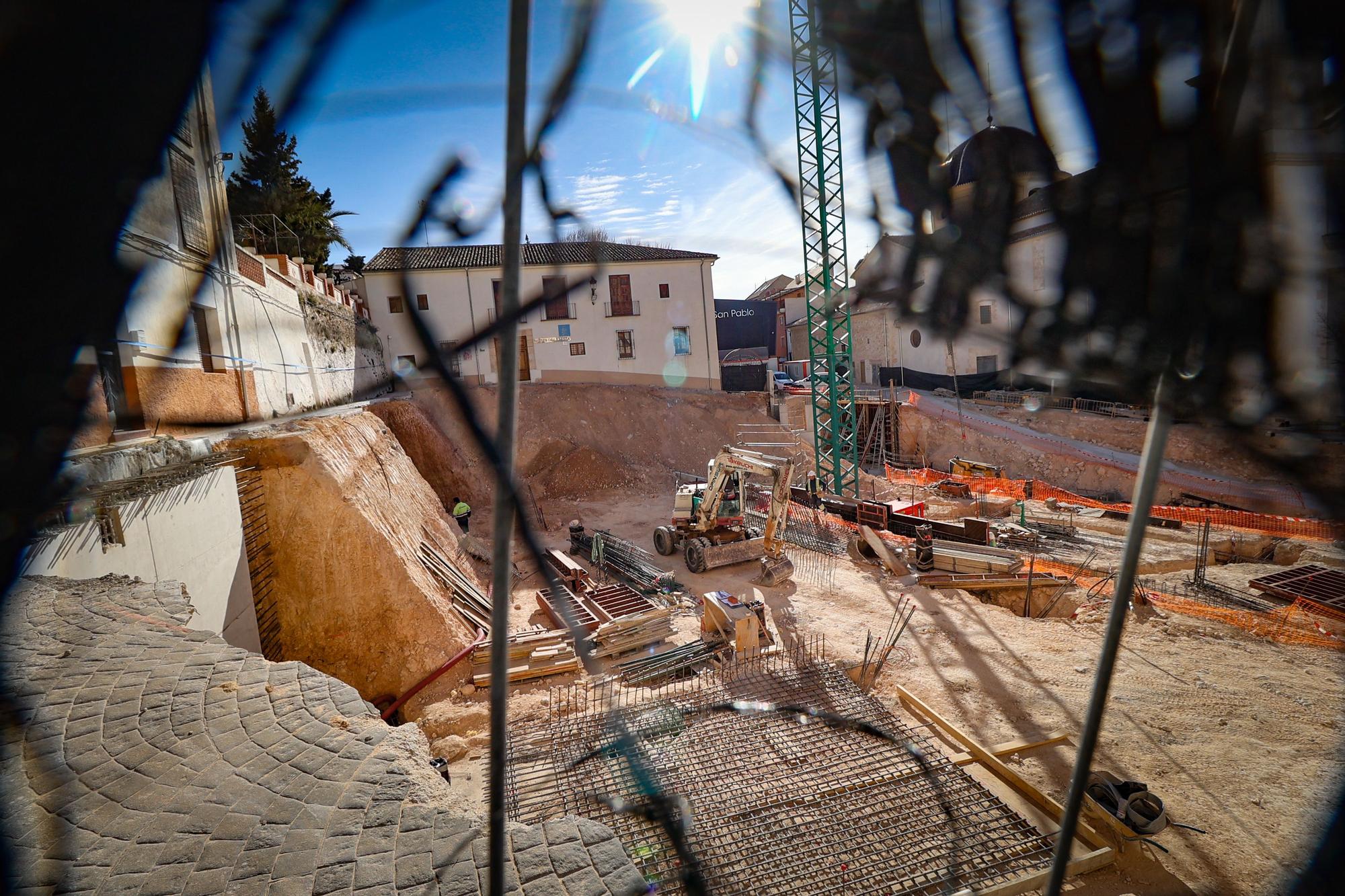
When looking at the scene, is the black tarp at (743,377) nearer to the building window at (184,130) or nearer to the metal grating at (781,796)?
the metal grating at (781,796)

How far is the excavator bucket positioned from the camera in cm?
1284

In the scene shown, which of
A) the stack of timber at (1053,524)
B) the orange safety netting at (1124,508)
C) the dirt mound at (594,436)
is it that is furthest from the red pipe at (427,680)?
the stack of timber at (1053,524)

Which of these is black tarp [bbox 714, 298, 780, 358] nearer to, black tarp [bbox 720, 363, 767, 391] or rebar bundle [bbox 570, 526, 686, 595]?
black tarp [bbox 720, 363, 767, 391]

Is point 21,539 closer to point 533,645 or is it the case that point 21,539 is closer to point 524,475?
point 533,645

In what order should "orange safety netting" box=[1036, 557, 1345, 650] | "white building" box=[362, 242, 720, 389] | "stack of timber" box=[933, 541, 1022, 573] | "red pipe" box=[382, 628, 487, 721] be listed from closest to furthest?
1. "red pipe" box=[382, 628, 487, 721]
2. "orange safety netting" box=[1036, 557, 1345, 650]
3. "stack of timber" box=[933, 541, 1022, 573]
4. "white building" box=[362, 242, 720, 389]

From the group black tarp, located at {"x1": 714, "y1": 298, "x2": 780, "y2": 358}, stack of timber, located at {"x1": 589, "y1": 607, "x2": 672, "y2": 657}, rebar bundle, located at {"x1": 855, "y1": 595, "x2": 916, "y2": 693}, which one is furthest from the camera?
black tarp, located at {"x1": 714, "y1": 298, "x2": 780, "y2": 358}

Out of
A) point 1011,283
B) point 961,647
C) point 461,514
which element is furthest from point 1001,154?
point 461,514

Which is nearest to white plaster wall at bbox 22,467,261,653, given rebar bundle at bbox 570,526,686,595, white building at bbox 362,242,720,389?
rebar bundle at bbox 570,526,686,595

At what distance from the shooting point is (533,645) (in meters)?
9.34

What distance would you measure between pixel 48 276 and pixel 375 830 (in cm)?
255

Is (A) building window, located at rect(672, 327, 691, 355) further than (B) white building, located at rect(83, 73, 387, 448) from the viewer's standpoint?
Yes

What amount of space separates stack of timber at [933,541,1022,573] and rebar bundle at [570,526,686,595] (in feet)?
18.9

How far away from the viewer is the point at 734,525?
565 inches

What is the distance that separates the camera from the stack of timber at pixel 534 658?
28.8ft
